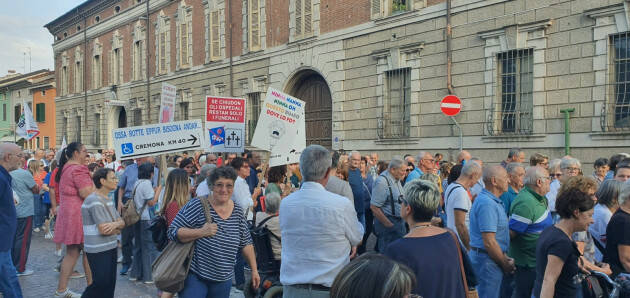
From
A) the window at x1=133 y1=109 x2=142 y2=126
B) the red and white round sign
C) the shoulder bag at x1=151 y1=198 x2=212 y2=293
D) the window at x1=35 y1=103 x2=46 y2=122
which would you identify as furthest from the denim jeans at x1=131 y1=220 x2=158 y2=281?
the window at x1=35 y1=103 x2=46 y2=122

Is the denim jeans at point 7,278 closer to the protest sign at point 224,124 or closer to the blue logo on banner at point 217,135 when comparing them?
the protest sign at point 224,124

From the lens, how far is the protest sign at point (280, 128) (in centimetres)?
766

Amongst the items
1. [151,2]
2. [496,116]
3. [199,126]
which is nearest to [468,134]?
[496,116]

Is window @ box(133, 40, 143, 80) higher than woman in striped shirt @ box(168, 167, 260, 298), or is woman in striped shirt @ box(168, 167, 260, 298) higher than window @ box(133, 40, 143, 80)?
window @ box(133, 40, 143, 80)

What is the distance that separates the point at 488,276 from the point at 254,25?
19.0 m

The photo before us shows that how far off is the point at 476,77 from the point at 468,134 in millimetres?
1446

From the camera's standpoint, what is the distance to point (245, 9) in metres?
22.8

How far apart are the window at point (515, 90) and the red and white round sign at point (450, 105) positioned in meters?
1.01

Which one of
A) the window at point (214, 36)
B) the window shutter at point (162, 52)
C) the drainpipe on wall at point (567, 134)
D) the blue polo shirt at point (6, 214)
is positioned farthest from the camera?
the window shutter at point (162, 52)

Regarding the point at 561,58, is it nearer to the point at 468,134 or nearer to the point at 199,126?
the point at 468,134

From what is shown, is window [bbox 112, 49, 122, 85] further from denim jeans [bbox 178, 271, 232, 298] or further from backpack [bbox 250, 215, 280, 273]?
denim jeans [bbox 178, 271, 232, 298]

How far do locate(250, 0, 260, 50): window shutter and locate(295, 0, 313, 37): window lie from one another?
2734mm

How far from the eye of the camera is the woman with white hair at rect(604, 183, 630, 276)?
4.05 meters

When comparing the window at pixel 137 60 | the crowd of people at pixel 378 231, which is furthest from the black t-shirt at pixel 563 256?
the window at pixel 137 60
